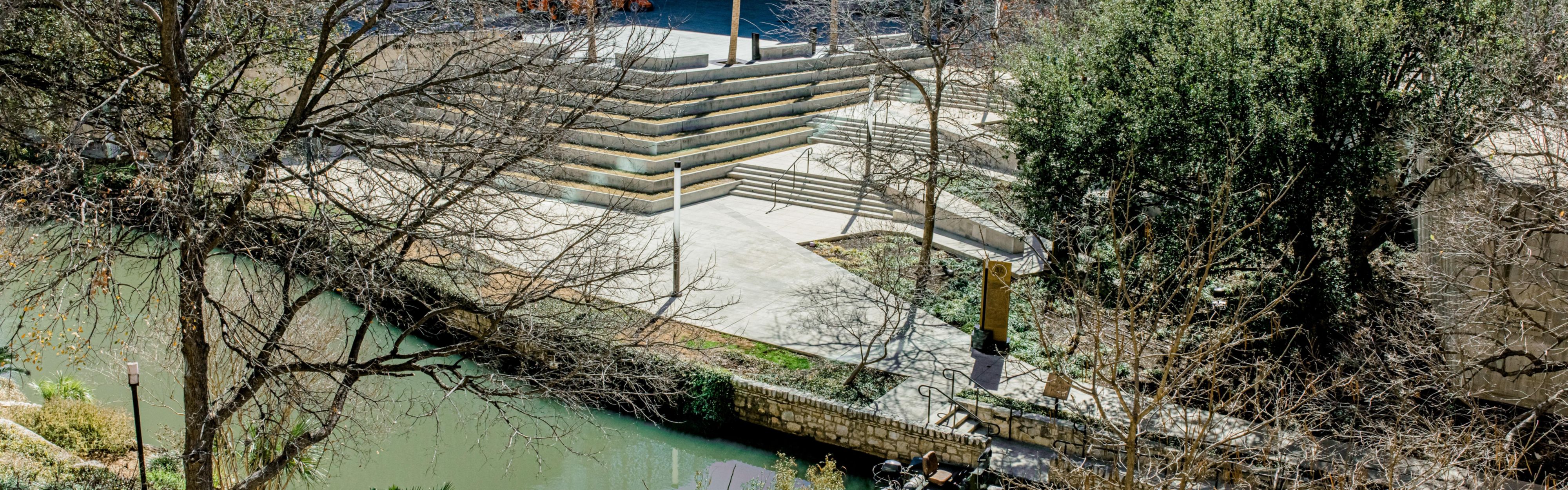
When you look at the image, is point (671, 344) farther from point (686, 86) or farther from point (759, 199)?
point (686, 86)

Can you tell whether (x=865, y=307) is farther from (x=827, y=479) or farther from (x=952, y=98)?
(x=952, y=98)

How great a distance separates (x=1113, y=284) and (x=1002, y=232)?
5522 mm

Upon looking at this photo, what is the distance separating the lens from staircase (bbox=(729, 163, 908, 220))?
22.9m

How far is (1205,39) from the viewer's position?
47.2ft

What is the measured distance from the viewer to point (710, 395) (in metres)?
15.4

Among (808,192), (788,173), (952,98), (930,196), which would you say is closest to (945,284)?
(930,196)

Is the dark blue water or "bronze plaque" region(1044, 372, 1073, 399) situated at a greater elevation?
the dark blue water

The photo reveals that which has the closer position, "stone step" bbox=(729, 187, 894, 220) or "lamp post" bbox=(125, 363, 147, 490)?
"lamp post" bbox=(125, 363, 147, 490)

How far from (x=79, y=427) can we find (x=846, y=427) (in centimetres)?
933

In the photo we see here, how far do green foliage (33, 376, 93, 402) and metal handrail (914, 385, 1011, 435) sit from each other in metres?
10.6

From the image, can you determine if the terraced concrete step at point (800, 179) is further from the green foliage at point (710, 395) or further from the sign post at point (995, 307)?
the green foliage at point (710, 395)

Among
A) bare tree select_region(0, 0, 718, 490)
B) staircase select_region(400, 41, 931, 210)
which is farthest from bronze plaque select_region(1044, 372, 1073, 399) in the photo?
staircase select_region(400, 41, 931, 210)

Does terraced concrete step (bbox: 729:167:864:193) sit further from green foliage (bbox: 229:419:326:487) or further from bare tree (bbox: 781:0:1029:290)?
green foliage (bbox: 229:419:326:487)

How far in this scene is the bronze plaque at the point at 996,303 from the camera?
14.5 metres
